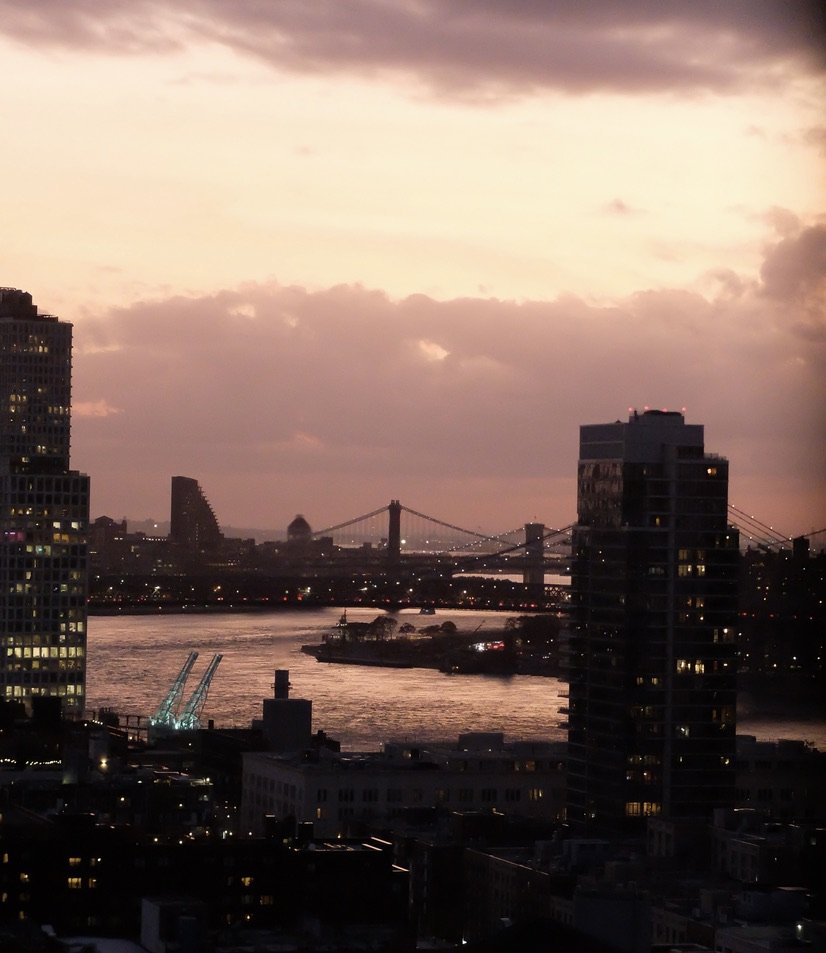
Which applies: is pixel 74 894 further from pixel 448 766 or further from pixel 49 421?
pixel 49 421

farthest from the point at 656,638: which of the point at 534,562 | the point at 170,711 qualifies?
the point at 534,562

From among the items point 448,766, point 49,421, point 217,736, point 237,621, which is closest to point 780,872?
point 448,766

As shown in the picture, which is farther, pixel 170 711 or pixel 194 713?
pixel 194 713

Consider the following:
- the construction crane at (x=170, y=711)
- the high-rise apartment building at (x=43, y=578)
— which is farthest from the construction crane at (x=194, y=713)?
the high-rise apartment building at (x=43, y=578)

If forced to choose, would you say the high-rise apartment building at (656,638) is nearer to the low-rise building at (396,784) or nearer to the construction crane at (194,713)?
the low-rise building at (396,784)

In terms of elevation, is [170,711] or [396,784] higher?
[170,711]

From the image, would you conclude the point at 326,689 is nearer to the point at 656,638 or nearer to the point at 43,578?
the point at 43,578
